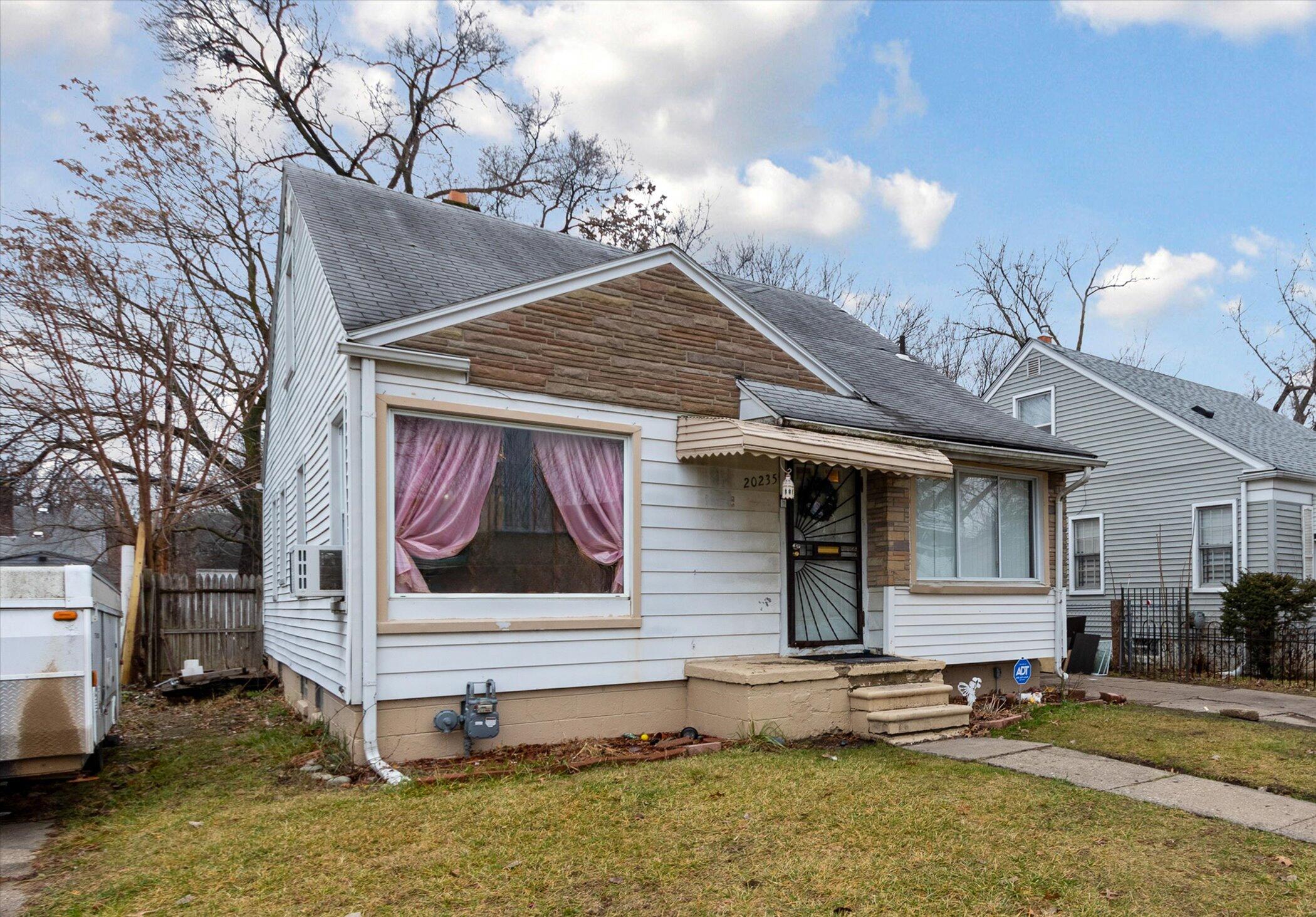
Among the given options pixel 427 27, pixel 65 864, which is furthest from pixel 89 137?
pixel 65 864

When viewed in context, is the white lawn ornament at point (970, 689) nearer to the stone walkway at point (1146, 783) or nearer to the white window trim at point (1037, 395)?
the stone walkway at point (1146, 783)

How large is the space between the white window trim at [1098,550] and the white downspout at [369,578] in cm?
1646

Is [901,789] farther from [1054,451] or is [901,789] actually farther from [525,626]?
[1054,451]

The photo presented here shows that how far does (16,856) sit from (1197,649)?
15097 mm

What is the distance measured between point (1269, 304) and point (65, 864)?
35.7m

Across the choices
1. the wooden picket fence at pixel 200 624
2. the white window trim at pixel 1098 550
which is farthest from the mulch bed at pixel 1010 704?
the wooden picket fence at pixel 200 624

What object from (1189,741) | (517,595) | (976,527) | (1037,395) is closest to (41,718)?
(517,595)

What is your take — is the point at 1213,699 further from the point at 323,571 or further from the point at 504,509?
the point at 323,571

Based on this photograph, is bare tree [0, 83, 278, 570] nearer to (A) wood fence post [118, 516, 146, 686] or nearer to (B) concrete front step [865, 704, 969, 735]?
(A) wood fence post [118, 516, 146, 686]

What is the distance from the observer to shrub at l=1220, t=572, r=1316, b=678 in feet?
44.2

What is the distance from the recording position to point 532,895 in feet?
13.1

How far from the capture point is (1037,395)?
68.8ft

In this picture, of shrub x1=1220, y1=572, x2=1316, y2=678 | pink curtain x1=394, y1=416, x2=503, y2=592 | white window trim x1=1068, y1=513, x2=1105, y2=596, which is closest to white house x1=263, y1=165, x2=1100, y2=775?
pink curtain x1=394, y1=416, x2=503, y2=592

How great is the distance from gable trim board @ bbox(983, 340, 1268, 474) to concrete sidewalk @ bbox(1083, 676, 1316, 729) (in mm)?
5785
